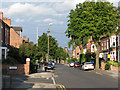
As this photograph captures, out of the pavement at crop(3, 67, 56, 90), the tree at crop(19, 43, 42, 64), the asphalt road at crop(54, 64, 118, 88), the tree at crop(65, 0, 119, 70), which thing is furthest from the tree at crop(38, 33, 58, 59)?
the pavement at crop(3, 67, 56, 90)

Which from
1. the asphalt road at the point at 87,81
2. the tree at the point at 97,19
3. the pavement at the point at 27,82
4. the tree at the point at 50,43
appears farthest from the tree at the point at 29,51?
the tree at the point at 50,43

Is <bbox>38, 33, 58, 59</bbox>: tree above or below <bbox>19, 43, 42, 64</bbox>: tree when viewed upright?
above

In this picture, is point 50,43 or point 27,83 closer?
point 27,83

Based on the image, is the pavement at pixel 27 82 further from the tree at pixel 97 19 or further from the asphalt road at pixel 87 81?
the tree at pixel 97 19

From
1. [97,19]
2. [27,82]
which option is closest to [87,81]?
[27,82]

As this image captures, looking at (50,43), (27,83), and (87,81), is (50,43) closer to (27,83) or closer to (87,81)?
(87,81)

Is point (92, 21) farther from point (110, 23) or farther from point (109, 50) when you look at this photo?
point (109, 50)

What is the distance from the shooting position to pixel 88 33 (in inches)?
1406

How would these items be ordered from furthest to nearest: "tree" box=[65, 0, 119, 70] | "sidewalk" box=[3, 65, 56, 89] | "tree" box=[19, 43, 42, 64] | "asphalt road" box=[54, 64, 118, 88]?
"tree" box=[65, 0, 119, 70]
"tree" box=[19, 43, 42, 64]
"asphalt road" box=[54, 64, 118, 88]
"sidewalk" box=[3, 65, 56, 89]

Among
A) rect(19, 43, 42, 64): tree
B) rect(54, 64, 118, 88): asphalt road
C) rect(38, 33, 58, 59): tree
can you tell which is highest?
rect(38, 33, 58, 59): tree

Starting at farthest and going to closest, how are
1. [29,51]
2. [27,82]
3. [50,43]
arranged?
[50,43]
[29,51]
[27,82]

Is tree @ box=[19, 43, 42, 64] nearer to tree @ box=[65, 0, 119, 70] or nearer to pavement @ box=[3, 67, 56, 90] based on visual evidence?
tree @ box=[65, 0, 119, 70]

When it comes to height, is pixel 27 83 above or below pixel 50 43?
below

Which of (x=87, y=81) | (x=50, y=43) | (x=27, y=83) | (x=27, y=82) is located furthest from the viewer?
(x=50, y=43)
